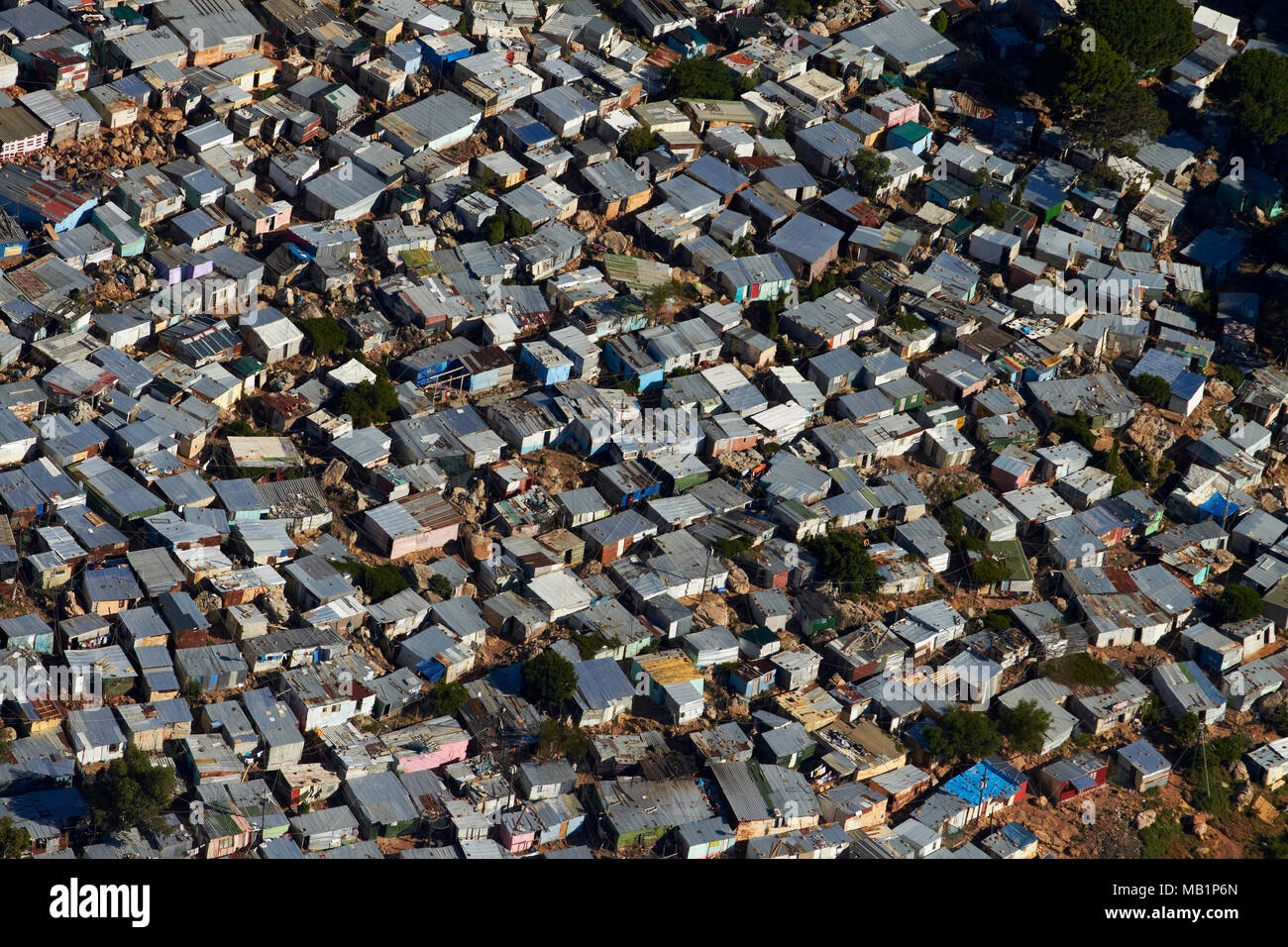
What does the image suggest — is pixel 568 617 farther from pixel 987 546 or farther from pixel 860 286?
pixel 860 286

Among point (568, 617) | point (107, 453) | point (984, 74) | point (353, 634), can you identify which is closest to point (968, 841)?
point (568, 617)

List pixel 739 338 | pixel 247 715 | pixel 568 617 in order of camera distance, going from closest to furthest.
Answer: pixel 247 715 < pixel 568 617 < pixel 739 338

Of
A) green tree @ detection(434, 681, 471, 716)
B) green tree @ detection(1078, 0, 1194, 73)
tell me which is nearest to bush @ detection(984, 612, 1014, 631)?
green tree @ detection(434, 681, 471, 716)

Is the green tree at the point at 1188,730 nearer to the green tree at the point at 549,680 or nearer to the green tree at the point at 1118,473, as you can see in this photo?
the green tree at the point at 1118,473

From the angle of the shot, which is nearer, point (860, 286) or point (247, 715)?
point (247, 715)

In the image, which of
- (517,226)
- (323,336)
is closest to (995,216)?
(517,226)

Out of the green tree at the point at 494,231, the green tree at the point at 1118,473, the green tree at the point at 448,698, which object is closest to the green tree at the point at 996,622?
the green tree at the point at 1118,473
